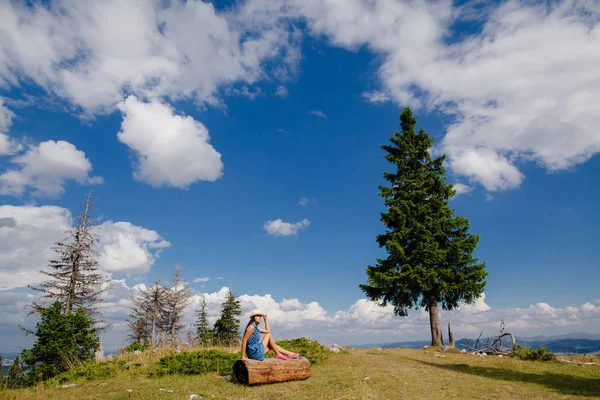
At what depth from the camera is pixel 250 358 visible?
405 inches

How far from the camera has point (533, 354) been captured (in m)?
16.7

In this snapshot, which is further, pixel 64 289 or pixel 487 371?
pixel 64 289

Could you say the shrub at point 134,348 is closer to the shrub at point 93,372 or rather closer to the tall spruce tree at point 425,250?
the shrub at point 93,372

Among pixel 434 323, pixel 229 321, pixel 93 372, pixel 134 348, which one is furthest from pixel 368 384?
pixel 229 321

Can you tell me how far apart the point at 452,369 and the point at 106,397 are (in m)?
12.2

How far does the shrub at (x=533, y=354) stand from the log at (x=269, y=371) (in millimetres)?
12853

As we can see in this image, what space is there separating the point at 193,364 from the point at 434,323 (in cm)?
1631

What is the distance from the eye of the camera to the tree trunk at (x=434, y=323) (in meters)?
21.5

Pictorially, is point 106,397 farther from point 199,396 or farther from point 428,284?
point 428,284

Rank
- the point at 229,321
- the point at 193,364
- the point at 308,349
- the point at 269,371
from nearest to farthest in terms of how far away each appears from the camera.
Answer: the point at 269,371, the point at 193,364, the point at 308,349, the point at 229,321

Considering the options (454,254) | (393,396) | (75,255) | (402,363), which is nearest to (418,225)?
(454,254)

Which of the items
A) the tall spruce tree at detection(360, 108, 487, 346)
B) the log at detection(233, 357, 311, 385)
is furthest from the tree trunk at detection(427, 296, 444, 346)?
the log at detection(233, 357, 311, 385)

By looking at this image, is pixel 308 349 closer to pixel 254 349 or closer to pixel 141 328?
pixel 254 349

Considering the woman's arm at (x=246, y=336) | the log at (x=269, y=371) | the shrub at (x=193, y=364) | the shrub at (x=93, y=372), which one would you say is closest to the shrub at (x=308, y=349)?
the shrub at (x=193, y=364)
